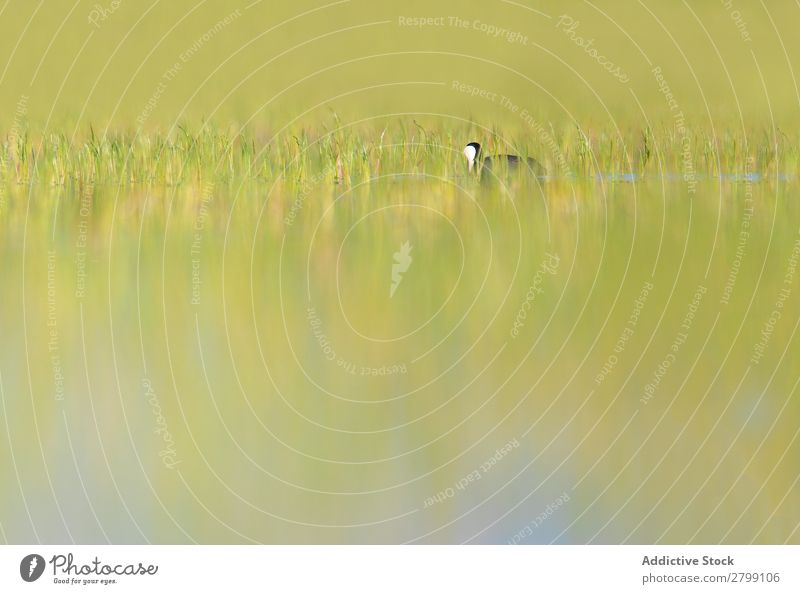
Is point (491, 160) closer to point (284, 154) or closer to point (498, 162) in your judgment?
point (498, 162)

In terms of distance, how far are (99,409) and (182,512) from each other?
31 cm

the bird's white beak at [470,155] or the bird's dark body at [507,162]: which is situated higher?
the bird's white beak at [470,155]

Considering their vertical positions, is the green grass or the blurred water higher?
the green grass

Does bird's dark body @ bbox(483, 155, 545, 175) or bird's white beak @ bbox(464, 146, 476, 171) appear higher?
bird's white beak @ bbox(464, 146, 476, 171)

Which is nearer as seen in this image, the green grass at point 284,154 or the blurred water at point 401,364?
the blurred water at point 401,364

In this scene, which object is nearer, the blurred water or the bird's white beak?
the blurred water

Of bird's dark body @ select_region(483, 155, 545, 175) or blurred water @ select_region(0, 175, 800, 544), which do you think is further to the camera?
bird's dark body @ select_region(483, 155, 545, 175)

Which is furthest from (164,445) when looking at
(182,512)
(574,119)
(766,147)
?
(766,147)

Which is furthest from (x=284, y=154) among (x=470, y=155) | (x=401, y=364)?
(x=401, y=364)

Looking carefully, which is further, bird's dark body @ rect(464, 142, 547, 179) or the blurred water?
bird's dark body @ rect(464, 142, 547, 179)

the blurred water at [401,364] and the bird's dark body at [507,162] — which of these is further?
the bird's dark body at [507,162]

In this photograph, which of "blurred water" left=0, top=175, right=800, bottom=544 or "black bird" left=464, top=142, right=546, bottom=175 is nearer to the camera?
"blurred water" left=0, top=175, right=800, bottom=544

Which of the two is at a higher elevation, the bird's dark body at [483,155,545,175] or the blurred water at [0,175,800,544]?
the bird's dark body at [483,155,545,175]

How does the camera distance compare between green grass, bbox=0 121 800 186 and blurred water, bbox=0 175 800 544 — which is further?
green grass, bbox=0 121 800 186
